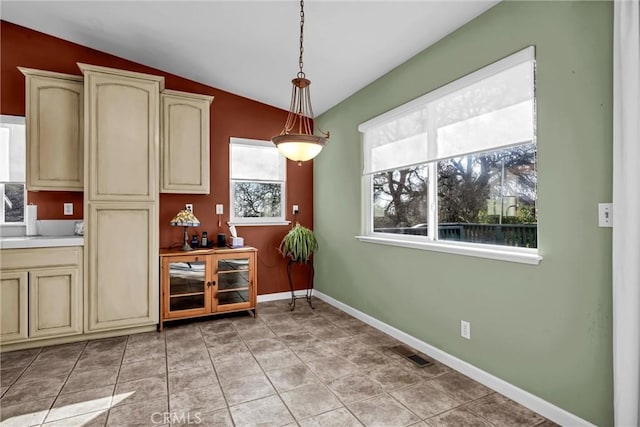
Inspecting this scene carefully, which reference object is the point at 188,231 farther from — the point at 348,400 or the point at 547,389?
the point at 547,389

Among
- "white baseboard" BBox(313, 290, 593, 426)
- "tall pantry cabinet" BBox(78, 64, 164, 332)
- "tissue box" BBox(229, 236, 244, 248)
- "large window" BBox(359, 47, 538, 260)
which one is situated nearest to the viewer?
"white baseboard" BBox(313, 290, 593, 426)

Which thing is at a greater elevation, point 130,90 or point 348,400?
point 130,90

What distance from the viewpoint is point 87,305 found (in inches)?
125

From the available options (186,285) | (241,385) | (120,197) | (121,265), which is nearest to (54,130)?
(120,197)

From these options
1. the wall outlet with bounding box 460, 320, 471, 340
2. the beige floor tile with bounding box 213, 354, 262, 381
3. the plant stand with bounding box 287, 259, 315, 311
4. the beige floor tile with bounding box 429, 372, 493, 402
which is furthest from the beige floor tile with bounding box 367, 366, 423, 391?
the plant stand with bounding box 287, 259, 315, 311

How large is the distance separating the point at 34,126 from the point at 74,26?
106 cm

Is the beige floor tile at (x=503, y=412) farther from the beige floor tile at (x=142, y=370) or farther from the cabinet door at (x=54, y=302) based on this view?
the cabinet door at (x=54, y=302)

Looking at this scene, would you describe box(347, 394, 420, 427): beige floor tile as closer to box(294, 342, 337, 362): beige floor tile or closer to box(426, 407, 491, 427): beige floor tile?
box(426, 407, 491, 427): beige floor tile

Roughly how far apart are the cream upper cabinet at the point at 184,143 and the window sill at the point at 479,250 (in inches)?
89.6

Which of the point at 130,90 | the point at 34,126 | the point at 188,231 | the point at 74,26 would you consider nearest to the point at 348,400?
the point at 188,231

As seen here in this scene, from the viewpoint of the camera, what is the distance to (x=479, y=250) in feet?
7.82

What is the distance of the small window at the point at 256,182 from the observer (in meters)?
4.47

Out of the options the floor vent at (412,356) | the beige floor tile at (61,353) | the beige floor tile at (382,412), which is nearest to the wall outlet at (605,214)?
the beige floor tile at (382,412)

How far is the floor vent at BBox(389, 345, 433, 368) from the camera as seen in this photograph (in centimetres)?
269
